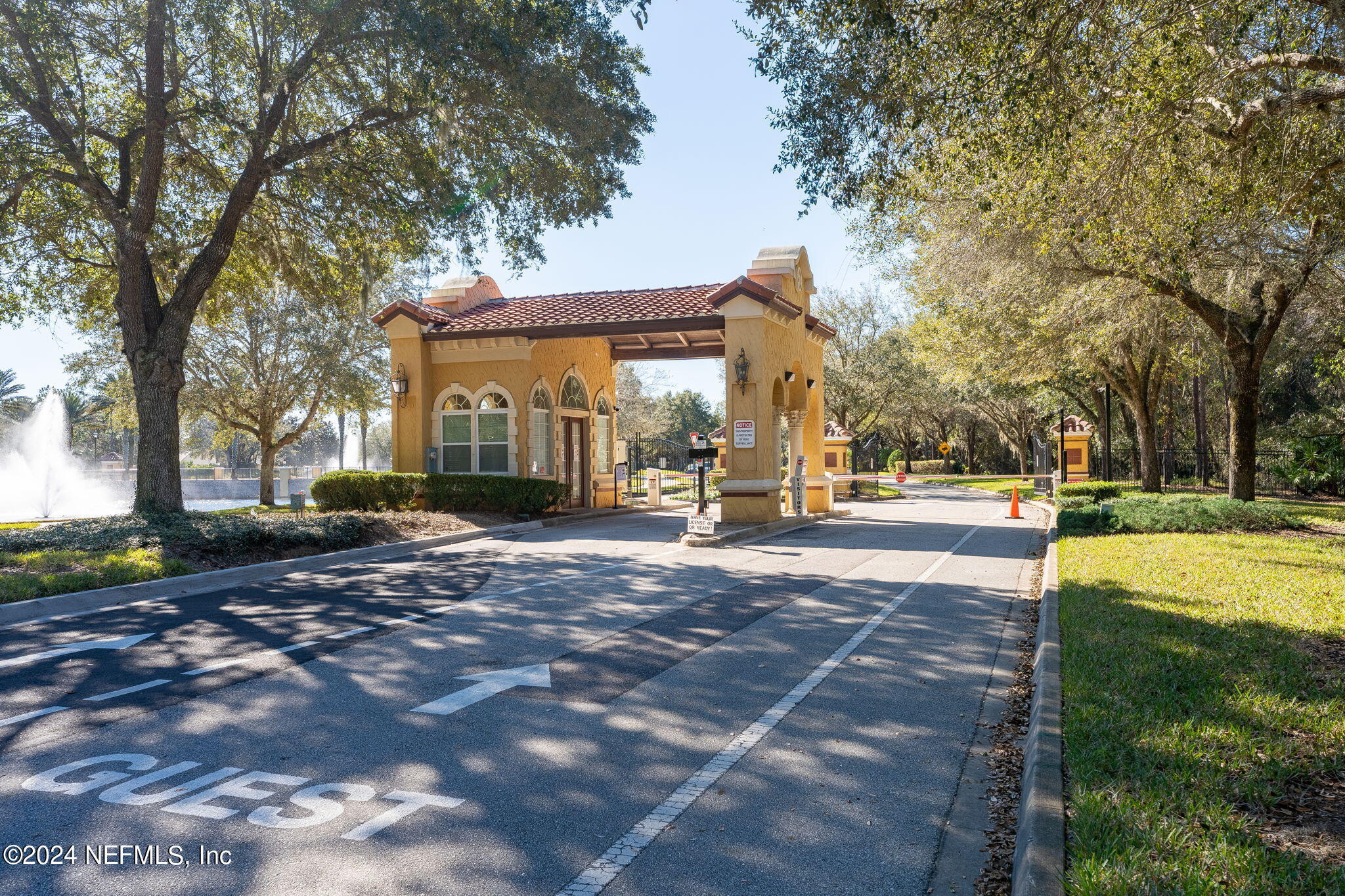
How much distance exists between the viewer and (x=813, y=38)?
934 cm

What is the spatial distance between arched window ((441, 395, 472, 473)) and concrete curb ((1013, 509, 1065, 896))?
16.6m

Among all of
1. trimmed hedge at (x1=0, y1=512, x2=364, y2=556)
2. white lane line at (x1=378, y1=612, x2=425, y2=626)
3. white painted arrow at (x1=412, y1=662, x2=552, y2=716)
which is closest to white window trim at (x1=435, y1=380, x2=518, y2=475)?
trimmed hedge at (x1=0, y1=512, x2=364, y2=556)

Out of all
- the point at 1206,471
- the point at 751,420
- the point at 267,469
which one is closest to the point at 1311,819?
the point at 751,420

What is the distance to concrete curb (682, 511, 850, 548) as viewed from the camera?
1548 cm

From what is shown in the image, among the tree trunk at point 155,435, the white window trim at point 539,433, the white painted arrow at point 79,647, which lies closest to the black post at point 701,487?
the white window trim at point 539,433

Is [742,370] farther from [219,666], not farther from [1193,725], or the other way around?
[1193,725]

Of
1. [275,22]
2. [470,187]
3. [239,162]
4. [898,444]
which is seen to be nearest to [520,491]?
[470,187]

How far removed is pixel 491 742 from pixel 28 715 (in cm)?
305

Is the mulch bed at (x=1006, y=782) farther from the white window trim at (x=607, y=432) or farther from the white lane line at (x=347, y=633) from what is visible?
the white window trim at (x=607, y=432)

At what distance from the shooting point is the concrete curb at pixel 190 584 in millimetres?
8742

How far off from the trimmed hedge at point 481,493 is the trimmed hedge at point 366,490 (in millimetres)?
402

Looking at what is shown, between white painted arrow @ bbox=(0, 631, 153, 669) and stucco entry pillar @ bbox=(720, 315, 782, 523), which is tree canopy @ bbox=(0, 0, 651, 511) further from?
white painted arrow @ bbox=(0, 631, 153, 669)

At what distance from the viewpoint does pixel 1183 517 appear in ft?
51.9

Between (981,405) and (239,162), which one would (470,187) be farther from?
(981,405)
